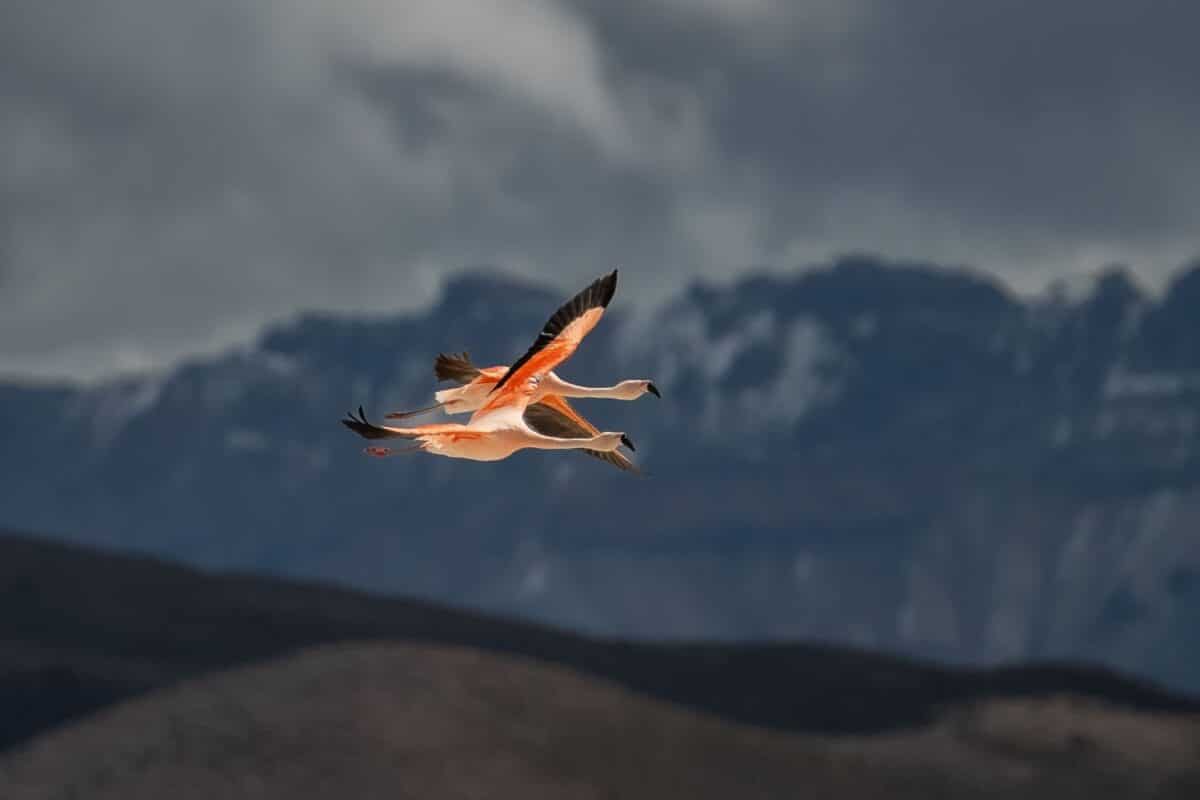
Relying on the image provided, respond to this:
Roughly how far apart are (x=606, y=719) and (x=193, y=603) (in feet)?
304

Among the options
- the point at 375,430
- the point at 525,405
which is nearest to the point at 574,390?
the point at 525,405

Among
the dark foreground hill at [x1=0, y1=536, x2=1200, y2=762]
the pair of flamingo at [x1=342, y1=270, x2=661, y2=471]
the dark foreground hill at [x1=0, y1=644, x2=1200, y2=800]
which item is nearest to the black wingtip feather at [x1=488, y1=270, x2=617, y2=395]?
the pair of flamingo at [x1=342, y1=270, x2=661, y2=471]

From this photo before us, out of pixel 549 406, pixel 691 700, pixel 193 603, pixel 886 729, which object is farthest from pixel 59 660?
pixel 549 406

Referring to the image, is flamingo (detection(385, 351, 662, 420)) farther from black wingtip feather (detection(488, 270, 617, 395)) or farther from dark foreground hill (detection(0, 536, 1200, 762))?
dark foreground hill (detection(0, 536, 1200, 762))

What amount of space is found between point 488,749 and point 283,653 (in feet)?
272

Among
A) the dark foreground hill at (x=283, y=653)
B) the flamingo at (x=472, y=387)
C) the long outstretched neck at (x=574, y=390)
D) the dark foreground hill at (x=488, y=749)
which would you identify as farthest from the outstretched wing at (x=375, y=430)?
the dark foreground hill at (x=283, y=653)

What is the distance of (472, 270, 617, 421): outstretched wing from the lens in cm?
1905

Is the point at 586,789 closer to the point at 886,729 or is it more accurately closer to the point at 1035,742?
the point at 1035,742

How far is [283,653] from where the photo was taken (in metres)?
175

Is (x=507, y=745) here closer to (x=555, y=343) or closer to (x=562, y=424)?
(x=562, y=424)

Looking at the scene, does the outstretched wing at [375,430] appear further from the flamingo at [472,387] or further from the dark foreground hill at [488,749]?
the dark foreground hill at [488,749]

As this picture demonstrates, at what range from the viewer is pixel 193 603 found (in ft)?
615

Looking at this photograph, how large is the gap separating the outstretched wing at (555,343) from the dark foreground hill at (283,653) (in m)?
Result: 133

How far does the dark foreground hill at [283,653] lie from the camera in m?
158
